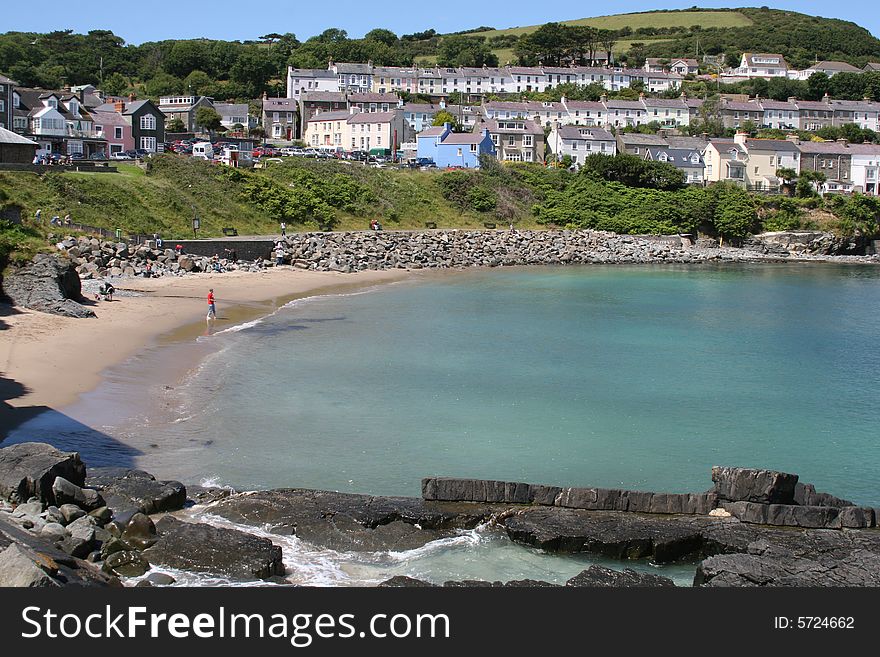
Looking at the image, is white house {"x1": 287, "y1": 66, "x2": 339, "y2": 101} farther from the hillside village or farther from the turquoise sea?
the turquoise sea

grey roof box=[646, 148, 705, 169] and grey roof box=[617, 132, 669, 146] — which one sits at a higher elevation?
→ grey roof box=[617, 132, 669, 146]

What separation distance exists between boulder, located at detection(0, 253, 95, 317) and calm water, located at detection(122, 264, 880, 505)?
→ 532cm

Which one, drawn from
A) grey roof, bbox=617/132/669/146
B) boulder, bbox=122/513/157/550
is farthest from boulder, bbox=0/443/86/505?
grey roof, bbox=617/132/669/146

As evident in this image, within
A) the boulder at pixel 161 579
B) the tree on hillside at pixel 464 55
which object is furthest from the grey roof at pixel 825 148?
the boulder at pixel 161 579

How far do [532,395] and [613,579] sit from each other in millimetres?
11874

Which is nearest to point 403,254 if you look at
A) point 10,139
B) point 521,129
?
point 10,139

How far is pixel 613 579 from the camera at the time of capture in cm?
1320

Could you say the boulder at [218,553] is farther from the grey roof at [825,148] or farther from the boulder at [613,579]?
the grey roof at [825,148]

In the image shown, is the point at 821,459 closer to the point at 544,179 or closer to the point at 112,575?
the point at 112,575

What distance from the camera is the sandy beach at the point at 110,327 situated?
22531 mm

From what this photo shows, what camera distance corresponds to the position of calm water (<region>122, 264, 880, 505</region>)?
62.0ft

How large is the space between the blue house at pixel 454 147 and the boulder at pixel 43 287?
4763 centimetres

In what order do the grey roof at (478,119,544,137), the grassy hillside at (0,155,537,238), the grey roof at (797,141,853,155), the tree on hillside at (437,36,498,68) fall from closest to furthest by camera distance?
the grassy hillside at (0,155,537,238)
the grey roof at (478,119,544,137)
the grey roof at (797,141,853,155)
the tree on hillside at (437,36,498,68)
